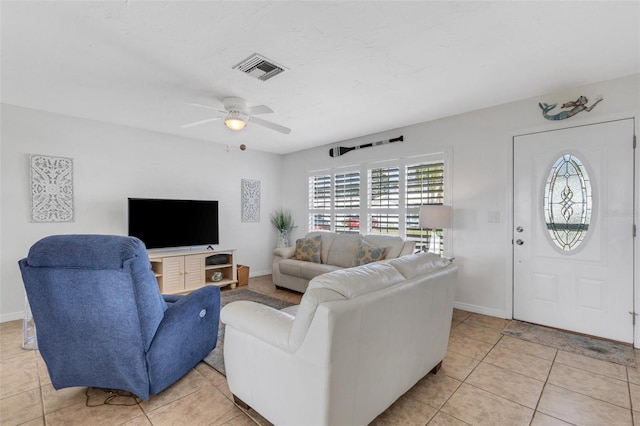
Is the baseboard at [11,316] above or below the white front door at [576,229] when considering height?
below

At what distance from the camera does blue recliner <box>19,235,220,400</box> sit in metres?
1.66

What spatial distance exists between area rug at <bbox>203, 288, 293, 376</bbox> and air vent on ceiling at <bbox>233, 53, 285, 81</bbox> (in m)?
2.48

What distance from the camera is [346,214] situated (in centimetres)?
505

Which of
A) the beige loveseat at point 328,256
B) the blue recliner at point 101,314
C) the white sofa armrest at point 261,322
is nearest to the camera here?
the white sofa armrest at point 261,322

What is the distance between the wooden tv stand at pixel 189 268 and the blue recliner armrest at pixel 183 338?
6.01 feet

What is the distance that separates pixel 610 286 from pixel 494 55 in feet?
8.08

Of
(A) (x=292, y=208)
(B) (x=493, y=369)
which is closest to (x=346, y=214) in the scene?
(A) (x=292, y=208)

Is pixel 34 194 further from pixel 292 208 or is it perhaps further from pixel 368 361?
pixel 368 361

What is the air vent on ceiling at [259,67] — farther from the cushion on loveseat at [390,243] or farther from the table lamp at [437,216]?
the cushion on loveseat at [390,243]

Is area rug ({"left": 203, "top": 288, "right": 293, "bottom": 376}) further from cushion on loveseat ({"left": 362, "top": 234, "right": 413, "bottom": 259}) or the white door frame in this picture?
the white door frame

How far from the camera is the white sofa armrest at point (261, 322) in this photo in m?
1.42

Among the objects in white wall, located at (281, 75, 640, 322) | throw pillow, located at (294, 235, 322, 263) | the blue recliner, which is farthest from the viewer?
throw pillow, located at (294, 235, 322, 263)

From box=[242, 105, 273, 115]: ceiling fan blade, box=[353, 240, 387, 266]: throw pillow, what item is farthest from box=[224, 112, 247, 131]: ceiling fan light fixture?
box=[353, 240, 387, 266]: throw pillow

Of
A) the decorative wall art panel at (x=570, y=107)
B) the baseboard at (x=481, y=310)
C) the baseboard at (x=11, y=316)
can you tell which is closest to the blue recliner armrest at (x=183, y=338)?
the baseboard at (x=11, y=316)
